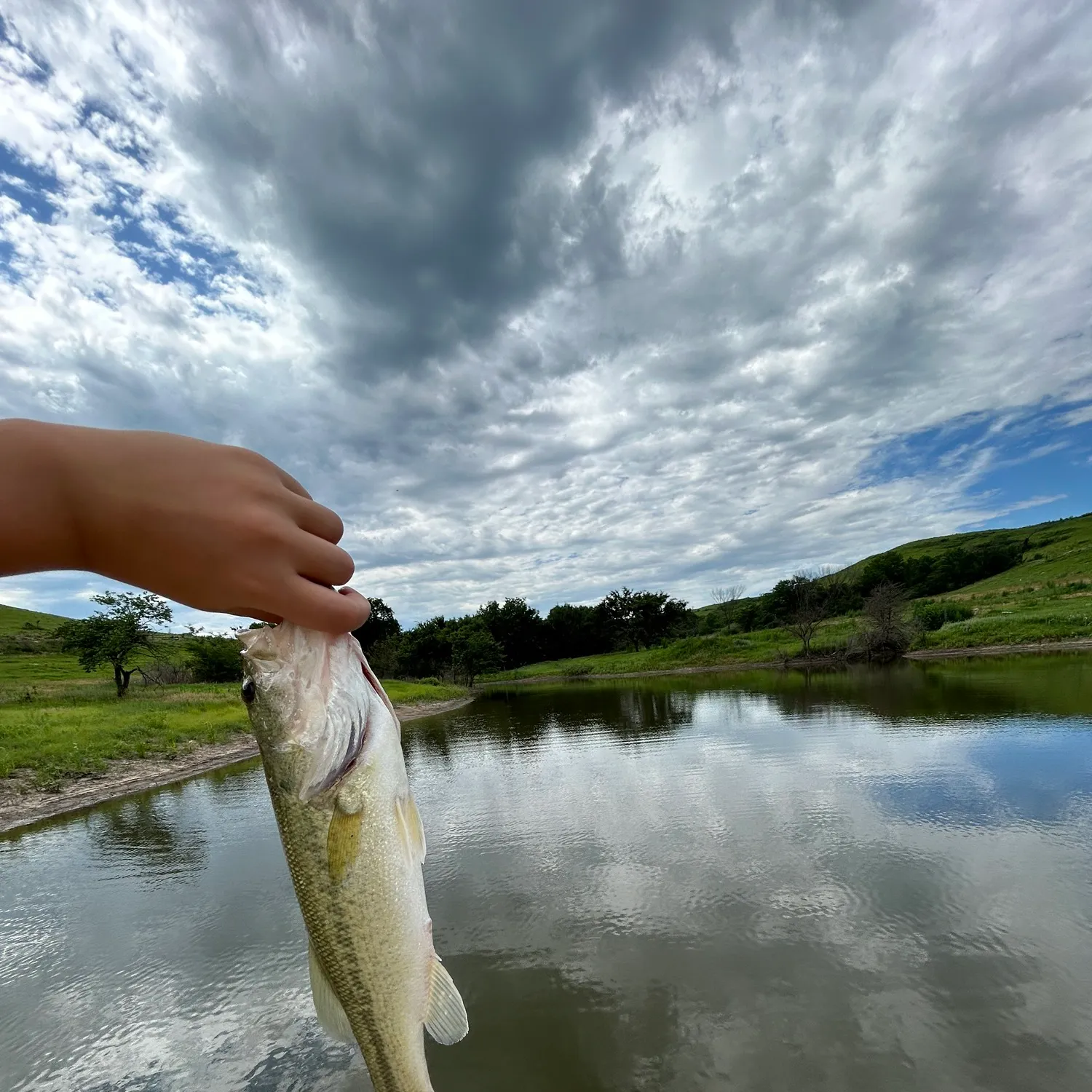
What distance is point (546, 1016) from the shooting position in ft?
17.8

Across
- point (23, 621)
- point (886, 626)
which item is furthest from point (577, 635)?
point (23, 621)

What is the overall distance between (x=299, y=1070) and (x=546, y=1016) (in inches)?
83.6

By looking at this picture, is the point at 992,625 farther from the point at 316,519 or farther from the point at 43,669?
the point at 43,669

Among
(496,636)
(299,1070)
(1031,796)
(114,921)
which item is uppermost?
(496,636)

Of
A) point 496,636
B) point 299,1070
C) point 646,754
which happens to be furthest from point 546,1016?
point 496,636

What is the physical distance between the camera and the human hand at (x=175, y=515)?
4.54ft

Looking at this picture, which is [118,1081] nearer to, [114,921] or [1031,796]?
[114,921]

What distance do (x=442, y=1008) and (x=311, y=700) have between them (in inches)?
52.7

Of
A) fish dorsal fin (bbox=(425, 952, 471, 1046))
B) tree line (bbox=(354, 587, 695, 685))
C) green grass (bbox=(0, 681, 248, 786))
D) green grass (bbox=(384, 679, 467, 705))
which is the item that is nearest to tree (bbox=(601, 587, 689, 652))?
tree line (bbox=(354, 587, 695, 685))

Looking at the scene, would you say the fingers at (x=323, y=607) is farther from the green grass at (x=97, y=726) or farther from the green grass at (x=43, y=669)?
the green grass at (x=43, y=669)

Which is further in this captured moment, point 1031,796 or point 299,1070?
point 1031,796

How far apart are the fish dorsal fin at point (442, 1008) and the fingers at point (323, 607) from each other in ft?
4.55

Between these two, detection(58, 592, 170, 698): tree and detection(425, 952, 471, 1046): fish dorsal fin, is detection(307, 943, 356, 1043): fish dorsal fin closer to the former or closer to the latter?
detection(425, 952, 471, 1046): fish dorsal fin

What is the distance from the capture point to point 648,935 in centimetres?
667
